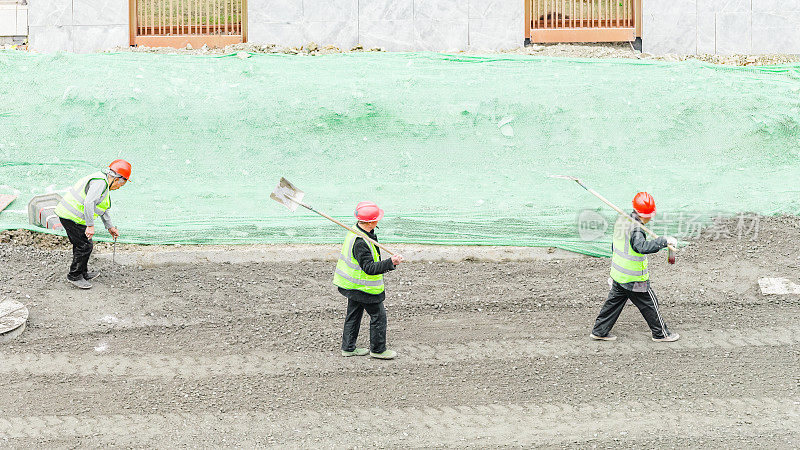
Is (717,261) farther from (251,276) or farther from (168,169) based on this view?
(168,169)

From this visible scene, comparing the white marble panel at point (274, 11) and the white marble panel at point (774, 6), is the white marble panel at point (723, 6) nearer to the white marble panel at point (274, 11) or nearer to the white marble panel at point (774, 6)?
the white marble panel at point (774, 6)

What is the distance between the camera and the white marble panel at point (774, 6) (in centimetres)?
1357

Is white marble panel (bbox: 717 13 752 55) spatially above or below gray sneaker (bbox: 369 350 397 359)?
above

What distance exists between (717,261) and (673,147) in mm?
2349

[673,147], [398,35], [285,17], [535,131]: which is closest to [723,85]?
[673,147]

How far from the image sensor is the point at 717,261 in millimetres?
9086

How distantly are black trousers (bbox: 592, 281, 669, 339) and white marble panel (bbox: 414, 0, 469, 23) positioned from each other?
771cm

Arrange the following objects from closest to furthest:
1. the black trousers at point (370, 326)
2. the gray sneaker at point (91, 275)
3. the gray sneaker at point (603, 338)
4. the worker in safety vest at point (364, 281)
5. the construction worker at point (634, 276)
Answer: the worker in safety vest at point (364, 281) → the black trousers at point (370, 326) → the construction worker at point (634, 276) → the gray sneaker at point (603, 338) → the gray sneaker at point (91, 275)

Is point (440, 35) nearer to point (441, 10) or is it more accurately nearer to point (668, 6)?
point (441, 10)

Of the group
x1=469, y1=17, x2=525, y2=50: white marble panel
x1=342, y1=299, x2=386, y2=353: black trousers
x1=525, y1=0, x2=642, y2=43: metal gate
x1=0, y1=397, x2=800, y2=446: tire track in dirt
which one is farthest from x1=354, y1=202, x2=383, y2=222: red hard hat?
x1=525, y1=0, x2=642, y2=43: metal gate

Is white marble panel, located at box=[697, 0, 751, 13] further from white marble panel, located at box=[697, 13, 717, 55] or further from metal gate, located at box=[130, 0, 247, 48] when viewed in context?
metal gate, located at box=[130, 0, 247, 48]

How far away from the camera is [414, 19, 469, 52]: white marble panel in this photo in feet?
45.7

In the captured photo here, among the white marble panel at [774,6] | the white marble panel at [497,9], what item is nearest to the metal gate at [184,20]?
the white marble panel at [497,9]

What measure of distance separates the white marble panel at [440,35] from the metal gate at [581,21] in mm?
1084
